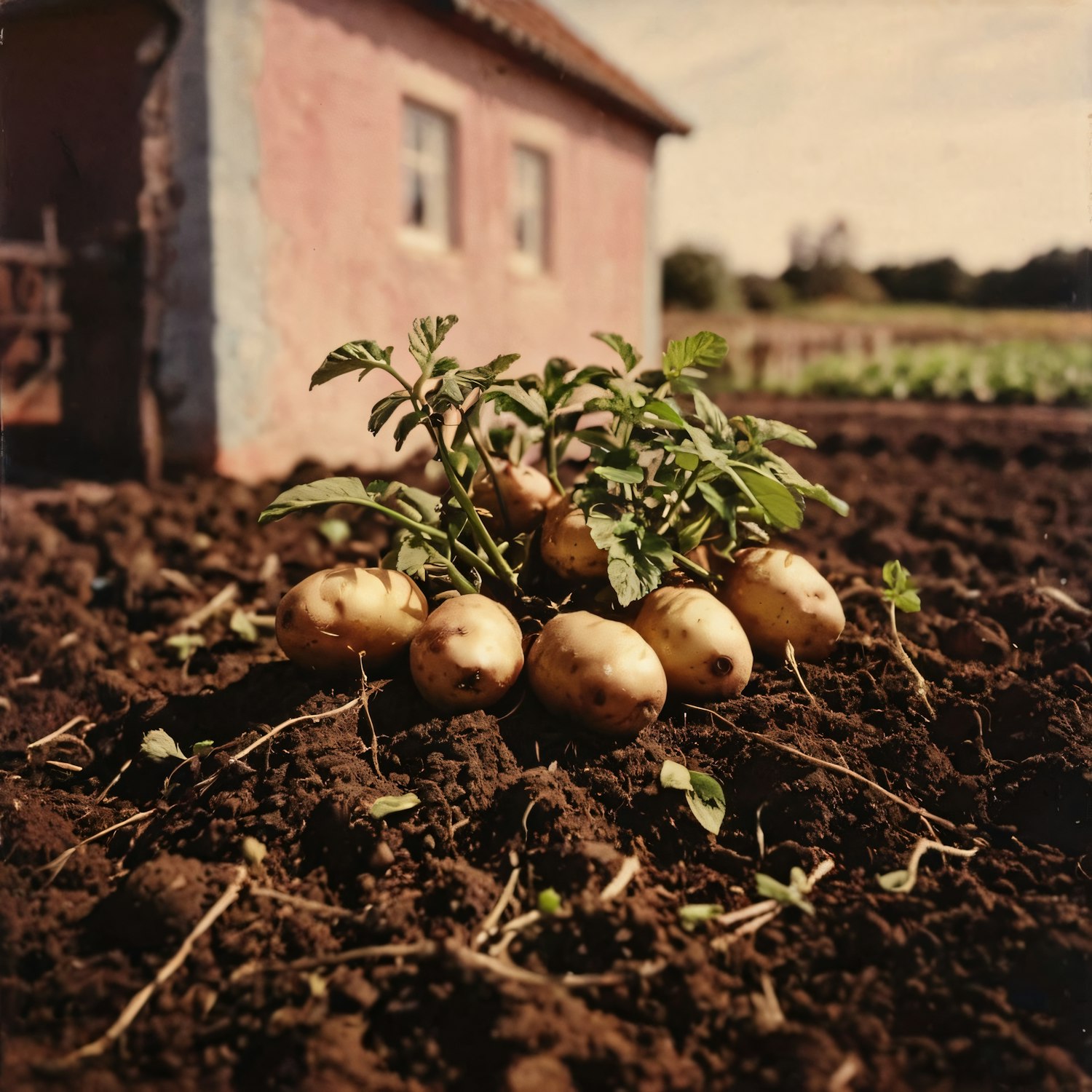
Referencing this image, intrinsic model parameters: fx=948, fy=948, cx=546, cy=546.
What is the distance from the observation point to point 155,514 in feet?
15.2

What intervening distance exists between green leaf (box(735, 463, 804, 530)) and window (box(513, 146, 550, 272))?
6.50 metres

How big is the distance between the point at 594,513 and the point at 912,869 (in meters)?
1.03

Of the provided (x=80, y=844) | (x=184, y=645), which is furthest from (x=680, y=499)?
(x=184, y=645)

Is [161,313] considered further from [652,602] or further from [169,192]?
[652,602]

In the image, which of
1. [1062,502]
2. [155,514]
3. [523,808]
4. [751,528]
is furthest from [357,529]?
[1062,502]

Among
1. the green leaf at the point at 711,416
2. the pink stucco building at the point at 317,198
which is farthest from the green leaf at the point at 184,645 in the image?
the pink stucco building at the point at 317,198

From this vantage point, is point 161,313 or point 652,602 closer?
point 652,602

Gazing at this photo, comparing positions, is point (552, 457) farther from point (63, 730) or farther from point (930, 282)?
point (930, 282)

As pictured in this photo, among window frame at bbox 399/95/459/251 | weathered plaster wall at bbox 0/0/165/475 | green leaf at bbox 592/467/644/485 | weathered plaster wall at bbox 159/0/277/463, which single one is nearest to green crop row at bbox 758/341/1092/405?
window frame at bbox 399/95/459/251

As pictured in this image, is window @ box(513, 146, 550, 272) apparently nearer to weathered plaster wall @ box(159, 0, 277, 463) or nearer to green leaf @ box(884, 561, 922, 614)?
weathered plaster wall @ box(159, 0, 277, 463)

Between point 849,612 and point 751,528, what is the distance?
0.56m

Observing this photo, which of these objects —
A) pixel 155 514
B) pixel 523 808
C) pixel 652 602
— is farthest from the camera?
pixel 155 514

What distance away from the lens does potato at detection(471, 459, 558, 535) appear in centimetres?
265

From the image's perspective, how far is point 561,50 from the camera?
27.8 feet
